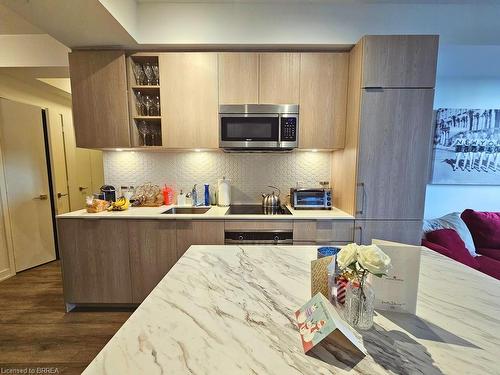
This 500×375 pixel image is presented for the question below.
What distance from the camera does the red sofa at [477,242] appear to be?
1.94 meters

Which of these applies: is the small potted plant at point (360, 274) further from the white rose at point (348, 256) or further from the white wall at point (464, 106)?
the white wall at point (464, 106)

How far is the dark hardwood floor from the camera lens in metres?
1.59

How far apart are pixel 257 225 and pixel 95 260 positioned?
158cm

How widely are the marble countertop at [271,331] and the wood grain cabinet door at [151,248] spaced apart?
111 cm

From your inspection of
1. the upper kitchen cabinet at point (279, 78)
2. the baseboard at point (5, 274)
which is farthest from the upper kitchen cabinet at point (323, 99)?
the baseboard at point (5, 274)

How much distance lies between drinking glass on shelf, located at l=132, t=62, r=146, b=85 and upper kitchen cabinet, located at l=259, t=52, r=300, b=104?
1227mm

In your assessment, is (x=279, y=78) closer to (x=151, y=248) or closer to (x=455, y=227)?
(x=151, y=248)

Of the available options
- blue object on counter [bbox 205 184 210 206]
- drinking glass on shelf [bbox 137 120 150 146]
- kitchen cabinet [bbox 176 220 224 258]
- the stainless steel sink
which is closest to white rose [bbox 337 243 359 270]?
kitchen cabinet [bbox 176 220 224 258]

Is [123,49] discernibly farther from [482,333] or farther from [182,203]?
[482,333]

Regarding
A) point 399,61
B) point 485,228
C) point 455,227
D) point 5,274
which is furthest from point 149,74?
point 485,228

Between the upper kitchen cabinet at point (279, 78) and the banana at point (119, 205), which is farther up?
the upper kitchen cabinet at point (279, 78)

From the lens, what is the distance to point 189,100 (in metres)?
2.17

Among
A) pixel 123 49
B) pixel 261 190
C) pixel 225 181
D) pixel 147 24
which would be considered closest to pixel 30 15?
pixel 123 49

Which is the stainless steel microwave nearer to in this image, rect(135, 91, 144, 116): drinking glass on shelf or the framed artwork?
rect(135, 91, 144, 116): drinking glass on shelf
